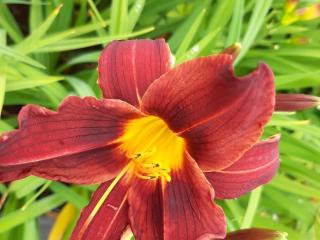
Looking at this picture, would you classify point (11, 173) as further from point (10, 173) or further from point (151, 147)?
point (151, 147)

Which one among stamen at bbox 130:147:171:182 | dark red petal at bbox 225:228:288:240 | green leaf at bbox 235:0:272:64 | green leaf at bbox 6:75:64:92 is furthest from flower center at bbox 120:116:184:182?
green leaf at bbox 235:0:272:64

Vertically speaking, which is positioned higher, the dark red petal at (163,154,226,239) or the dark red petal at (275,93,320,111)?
the dark red petal at (275,93,320,111)

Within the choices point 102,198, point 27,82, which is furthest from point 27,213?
point 102,198

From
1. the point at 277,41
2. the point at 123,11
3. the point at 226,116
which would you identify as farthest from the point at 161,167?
the point at 277,41

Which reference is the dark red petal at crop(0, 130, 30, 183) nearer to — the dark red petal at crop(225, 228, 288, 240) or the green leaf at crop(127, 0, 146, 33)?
the dark red petal at crop(225, 228, 288, 240)

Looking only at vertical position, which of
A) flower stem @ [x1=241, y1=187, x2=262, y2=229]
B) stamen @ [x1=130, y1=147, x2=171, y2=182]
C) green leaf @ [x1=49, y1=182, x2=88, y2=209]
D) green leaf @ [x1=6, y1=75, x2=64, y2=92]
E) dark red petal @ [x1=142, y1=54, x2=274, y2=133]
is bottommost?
flower stem @ [x1=241, y1=187, x2=262, y2=229]

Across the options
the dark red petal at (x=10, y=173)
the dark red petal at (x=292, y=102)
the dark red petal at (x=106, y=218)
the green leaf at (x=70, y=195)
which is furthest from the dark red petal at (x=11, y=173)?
the green leaf at (x=70, y=195)
